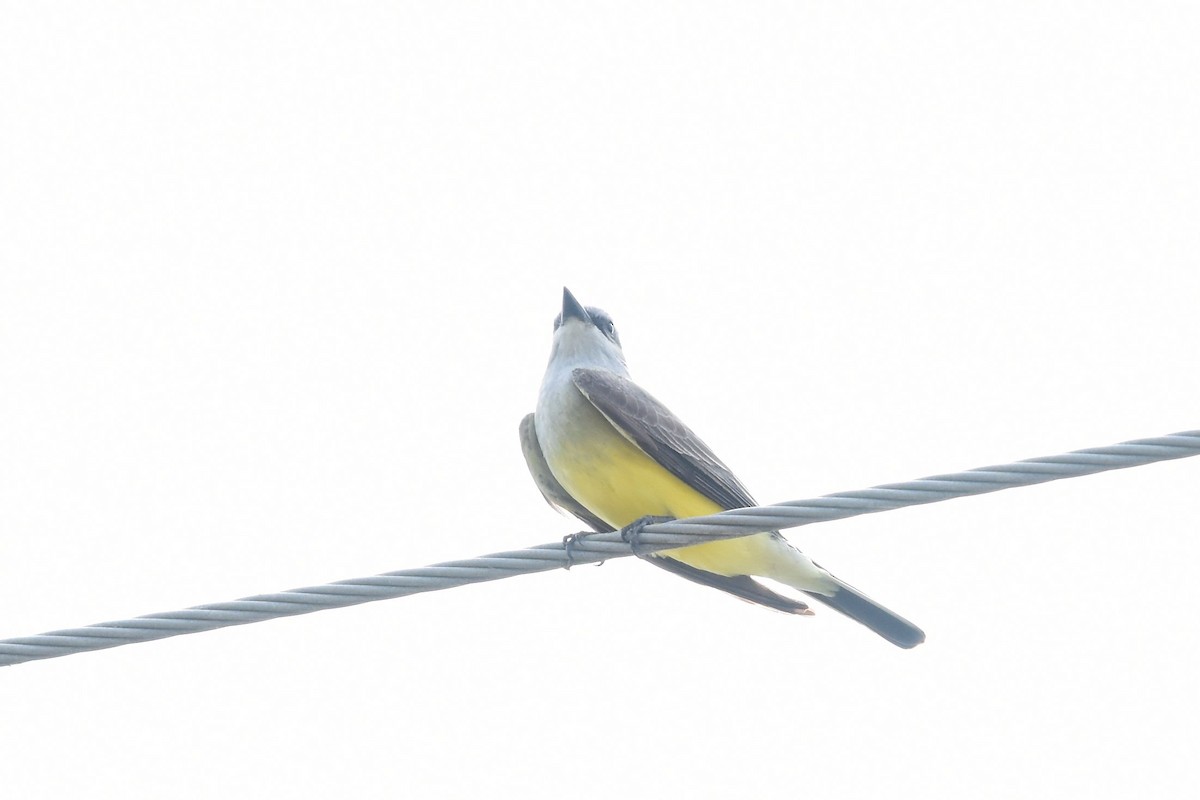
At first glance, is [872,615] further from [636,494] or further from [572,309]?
[572,309]

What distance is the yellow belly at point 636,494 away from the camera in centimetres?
650

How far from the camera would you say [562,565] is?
518 cm

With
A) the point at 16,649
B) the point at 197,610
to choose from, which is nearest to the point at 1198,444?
the point at 197,610

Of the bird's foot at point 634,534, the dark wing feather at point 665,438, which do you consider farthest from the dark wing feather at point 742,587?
the bird's foot at point 634,534

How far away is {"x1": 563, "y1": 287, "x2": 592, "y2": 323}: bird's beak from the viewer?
796cm

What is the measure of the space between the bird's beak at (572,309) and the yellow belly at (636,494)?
1.38 meters

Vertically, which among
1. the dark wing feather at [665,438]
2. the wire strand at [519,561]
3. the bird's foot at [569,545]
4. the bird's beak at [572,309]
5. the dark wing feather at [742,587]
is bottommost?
the wire strand at [519,561]

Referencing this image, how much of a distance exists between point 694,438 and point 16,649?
3.11 metres

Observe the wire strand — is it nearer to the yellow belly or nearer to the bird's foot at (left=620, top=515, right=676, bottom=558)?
the bird's foot at (left=620, top=515, right=676, bottom=558)

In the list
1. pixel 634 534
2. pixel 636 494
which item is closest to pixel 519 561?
pixel 634 534

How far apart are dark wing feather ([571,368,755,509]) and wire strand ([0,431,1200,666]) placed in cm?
137

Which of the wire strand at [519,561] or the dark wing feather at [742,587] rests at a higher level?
the dark wing feather at [742,587]

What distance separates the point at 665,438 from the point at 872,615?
4.28 feet

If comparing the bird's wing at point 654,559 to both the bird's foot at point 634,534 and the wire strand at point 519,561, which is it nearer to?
the bird's foot at point 634,534
